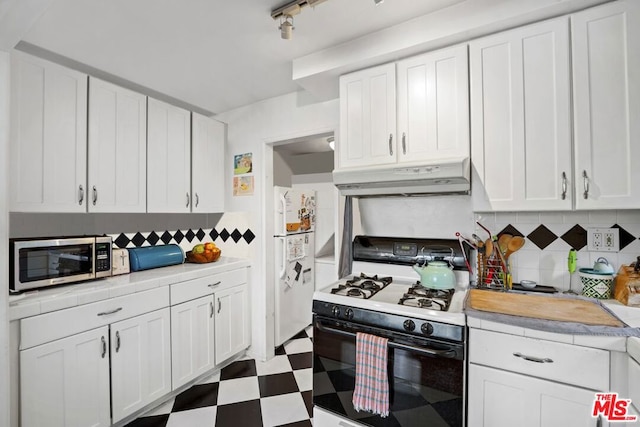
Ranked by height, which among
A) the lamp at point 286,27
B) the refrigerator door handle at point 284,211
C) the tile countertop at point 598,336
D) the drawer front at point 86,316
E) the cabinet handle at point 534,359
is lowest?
the cabinet handle at point 534,359

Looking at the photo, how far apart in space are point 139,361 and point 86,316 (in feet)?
1.55

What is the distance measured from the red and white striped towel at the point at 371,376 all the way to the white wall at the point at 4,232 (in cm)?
161

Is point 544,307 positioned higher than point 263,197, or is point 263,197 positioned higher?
point 263,197

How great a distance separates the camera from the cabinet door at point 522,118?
4.82ft

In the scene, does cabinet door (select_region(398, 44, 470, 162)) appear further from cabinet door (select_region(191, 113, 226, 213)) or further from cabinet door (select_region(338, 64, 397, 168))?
cabinet door (select_region(191, 113, 226, 213))

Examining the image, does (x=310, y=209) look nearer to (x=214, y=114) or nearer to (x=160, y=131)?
(x=214, y=114)

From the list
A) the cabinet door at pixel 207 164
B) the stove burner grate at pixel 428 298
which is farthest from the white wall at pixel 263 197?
the stove burner grate at pixel 428 298

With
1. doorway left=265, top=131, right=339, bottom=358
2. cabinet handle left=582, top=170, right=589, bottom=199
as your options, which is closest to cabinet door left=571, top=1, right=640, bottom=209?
cabinet handle left=582, top=170, right=589, bottom=199

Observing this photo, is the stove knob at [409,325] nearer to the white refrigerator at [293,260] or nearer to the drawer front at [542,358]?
the drawer front at [542,358]

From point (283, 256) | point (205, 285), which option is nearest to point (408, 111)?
point (283, 256)

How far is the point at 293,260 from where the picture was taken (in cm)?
305

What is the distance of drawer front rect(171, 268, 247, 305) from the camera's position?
2176mm

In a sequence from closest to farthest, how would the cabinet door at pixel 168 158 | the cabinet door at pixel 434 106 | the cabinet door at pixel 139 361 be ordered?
the cabinet door at pixel 434 106 → the cabinet door at pixel 139 361 → the cabinet door at pixel 168 158

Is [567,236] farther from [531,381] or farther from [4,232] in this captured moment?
[4,232]
